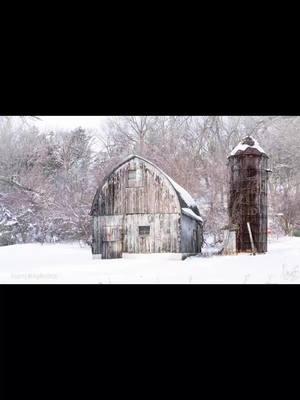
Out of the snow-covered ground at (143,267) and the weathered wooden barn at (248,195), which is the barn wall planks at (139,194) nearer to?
the snow-covered ground at (143,267)

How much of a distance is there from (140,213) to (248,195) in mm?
1454

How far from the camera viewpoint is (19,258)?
26.7 ft

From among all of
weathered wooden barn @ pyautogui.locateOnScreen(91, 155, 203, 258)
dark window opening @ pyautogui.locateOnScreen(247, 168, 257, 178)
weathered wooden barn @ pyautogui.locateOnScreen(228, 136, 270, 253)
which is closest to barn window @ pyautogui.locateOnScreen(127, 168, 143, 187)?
weathered wooden barn @ pyautogui.locateOnScreen(91, 155, 203, 258)

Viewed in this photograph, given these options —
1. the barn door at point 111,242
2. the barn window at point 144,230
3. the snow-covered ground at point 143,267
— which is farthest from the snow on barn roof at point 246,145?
the barn door at point 111,242

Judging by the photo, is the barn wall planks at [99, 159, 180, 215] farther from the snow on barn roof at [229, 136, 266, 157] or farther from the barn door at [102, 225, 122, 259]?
the snow on barn roof at [229, 136, 266, 157]

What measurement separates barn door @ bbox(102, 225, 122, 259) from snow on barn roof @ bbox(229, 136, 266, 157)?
1861 mm

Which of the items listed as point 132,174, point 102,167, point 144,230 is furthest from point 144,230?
point 102,167

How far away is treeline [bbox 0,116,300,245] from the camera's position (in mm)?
8125

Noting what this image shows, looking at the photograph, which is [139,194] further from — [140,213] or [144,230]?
[144,230]

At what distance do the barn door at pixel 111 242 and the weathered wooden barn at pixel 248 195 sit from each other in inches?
59.1

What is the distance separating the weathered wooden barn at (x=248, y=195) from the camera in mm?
8211
